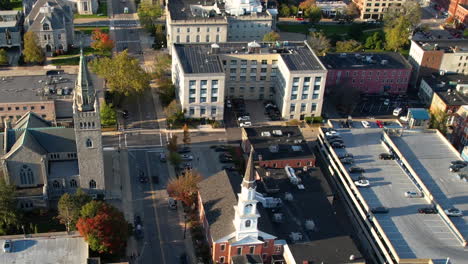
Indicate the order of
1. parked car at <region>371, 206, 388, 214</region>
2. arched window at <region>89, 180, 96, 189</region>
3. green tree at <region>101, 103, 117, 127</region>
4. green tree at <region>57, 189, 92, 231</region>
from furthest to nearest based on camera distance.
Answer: green tree at <region>101, 103, 117, 127</region>
arched window at <region>89, 180, 96, 189</region>
parked car at <region>371, 206, 388, 214</region>
green tree at <region>57, 189, 92, 231</region>

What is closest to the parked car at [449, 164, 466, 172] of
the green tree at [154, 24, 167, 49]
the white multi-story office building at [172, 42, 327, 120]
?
the white multi-story office building at [172, 42, 327, 120]

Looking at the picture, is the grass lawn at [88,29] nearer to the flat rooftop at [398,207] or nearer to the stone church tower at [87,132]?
the stone church tower at [87,132]

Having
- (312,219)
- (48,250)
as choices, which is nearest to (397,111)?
(312,219)

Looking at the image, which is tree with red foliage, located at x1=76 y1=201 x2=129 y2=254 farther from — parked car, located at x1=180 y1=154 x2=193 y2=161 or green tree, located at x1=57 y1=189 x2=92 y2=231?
parked car, located at x1=180 y1=154 x2=193 y2=161

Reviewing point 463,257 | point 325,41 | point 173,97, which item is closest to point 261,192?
point 463,257

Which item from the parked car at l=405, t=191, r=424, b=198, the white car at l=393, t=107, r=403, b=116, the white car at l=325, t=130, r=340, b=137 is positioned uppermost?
the white car at l=325, t=130, r=340, b=137

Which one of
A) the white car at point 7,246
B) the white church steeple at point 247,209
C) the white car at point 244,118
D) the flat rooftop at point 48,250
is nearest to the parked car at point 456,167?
the white church steeple at point 247,209

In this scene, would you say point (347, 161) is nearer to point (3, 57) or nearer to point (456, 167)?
point (456, 167)
